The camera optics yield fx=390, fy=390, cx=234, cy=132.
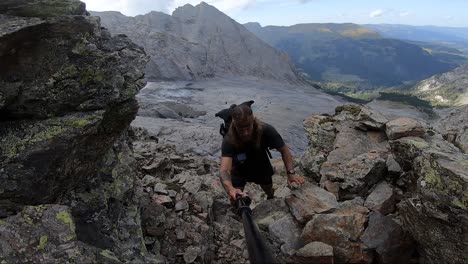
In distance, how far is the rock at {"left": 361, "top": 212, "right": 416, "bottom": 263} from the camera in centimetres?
946

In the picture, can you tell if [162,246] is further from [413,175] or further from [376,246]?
[413,175]

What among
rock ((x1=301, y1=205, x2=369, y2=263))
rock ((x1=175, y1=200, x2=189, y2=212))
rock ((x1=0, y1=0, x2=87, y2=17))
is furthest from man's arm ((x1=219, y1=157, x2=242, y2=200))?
rock ((x1=0, y1=0, x2=87, y2=17))

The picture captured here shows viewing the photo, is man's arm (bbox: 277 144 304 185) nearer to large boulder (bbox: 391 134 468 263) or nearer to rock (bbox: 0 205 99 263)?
large boulder (bbox: 391 134 468 263)

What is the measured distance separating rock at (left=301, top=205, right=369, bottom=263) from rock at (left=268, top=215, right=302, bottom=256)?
280mm

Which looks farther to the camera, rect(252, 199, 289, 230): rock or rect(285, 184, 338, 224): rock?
rect(252, 199, 289, 230): rock

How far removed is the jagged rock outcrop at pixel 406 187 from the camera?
8.67 metres

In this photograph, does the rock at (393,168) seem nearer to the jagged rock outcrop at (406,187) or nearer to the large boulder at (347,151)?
the jagged rock outcrop at (406,187)

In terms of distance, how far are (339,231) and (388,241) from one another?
130 cm

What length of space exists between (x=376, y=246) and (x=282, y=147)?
3.40 m

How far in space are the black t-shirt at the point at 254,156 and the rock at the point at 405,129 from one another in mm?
6421

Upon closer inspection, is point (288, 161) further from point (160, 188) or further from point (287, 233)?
point (160, 188)

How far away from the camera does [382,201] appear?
11.5m

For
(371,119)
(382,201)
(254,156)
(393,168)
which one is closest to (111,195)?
(254,156)

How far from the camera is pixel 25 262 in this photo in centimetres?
611
